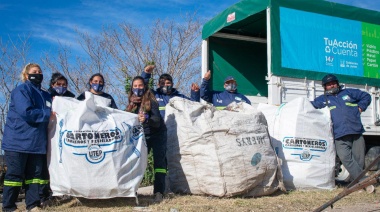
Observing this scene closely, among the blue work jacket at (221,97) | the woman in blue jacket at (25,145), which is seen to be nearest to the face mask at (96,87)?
the woman in blue jacket at (25,145)

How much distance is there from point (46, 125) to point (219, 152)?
1818 mm

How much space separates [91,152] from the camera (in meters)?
3.82

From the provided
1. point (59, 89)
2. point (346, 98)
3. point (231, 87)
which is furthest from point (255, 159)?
point (59, 89)

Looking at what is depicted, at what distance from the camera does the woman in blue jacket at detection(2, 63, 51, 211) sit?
3953mm

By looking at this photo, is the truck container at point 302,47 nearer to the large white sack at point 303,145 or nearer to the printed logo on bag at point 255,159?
the large white sack at point 303,145

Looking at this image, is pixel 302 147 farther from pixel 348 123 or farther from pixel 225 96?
→ pixel 225 96

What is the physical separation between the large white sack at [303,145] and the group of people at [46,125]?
28cm

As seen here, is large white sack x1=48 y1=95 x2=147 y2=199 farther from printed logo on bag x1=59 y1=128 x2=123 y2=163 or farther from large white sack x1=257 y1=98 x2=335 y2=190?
large white sack x1=257 y1=98 x2=335 y2=190

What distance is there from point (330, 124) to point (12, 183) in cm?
395

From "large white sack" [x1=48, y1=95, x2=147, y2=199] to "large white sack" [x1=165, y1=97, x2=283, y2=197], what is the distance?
679mm

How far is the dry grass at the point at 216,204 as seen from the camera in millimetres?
3982

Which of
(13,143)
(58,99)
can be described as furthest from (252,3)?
(13,143)

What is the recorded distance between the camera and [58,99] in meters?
4.06

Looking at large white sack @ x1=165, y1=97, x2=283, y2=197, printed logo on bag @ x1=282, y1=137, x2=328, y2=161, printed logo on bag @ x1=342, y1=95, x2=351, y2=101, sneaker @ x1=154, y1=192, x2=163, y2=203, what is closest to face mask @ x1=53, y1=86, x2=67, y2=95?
large white sack @ x1=165, y1=97, x2=283, y2=197
